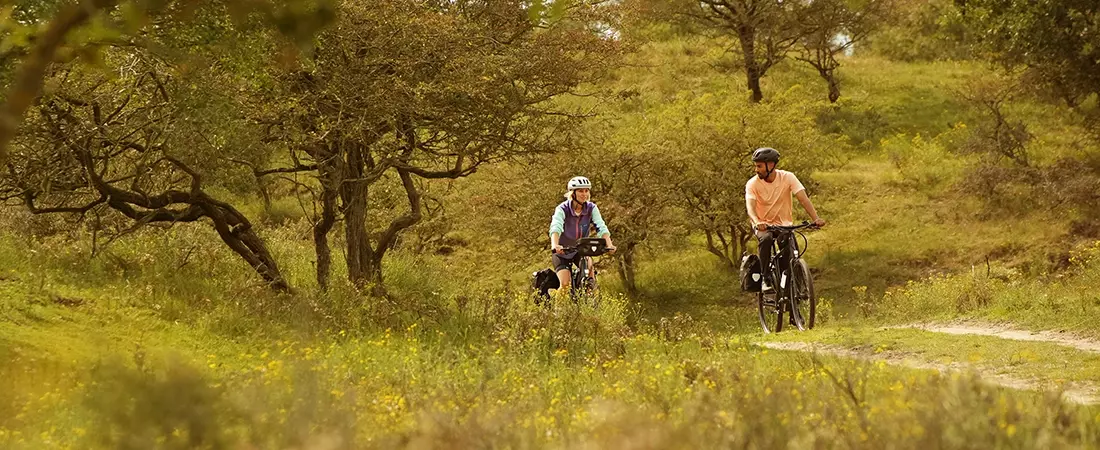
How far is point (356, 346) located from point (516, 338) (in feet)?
4.36

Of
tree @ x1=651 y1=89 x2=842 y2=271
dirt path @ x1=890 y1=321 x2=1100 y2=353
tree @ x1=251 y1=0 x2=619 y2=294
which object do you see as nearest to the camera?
dirt path @ x1=890 y1=321 x2=1100 y2=353

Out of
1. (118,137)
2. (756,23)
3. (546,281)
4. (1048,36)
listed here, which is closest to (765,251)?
(546,281)

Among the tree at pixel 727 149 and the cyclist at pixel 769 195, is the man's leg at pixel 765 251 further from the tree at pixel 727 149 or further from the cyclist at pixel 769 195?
the tree at pixel 727 149

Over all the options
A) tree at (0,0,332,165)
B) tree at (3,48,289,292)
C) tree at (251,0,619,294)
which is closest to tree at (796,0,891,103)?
tree at (251,0,619,294)

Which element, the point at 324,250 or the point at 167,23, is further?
the point at 324,250

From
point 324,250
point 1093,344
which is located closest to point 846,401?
point 1093,344

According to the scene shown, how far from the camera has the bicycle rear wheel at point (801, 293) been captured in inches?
469

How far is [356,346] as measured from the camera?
9203mm

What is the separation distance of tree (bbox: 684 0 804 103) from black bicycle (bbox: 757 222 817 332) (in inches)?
1006

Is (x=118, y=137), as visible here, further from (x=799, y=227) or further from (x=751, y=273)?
(x=799, y=227)

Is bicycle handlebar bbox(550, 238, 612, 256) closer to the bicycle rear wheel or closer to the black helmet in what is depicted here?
the black helmet

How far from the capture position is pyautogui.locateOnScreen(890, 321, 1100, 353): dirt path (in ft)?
32.8

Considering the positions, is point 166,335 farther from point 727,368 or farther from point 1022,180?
point 1022,180

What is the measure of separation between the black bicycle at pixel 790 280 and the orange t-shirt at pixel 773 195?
182mm
